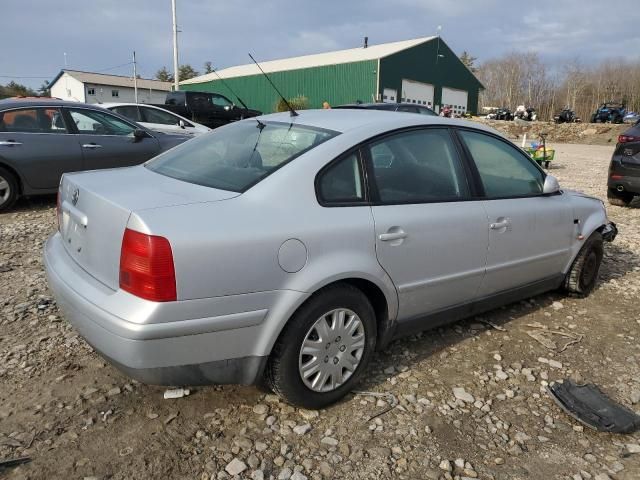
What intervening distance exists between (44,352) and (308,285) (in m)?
1.92

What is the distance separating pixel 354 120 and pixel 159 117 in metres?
9.05

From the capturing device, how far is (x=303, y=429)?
267 cm

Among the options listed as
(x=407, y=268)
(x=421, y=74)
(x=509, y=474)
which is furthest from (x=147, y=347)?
(x=421, y=74)

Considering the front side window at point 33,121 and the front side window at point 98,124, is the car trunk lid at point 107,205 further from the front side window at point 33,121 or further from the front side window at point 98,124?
the front side window at point 98,124

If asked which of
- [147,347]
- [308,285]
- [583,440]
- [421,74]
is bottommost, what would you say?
[583,440]

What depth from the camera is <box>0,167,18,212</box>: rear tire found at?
6863 millimetres

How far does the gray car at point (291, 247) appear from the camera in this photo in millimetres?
2271

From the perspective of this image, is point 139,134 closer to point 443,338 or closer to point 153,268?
point 443,338

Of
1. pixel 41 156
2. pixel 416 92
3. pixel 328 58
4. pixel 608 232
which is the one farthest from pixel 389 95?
pixel 608 232

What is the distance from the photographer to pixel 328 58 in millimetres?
39125

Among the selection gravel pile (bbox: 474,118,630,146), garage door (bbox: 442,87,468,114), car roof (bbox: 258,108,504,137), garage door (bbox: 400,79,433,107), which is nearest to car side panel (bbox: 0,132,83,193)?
car roof (bbox: 258,108,504,137)

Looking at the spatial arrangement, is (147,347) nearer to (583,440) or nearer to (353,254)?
(353,254)

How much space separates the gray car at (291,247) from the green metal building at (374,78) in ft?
98.8

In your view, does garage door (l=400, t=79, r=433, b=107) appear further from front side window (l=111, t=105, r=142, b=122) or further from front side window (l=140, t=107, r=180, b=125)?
front side window (l=111, t=105, r=142, b=122)
